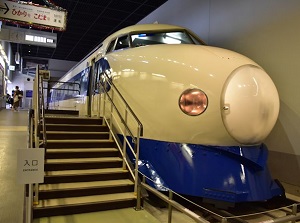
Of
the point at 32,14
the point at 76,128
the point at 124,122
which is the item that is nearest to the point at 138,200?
the point at 124,122

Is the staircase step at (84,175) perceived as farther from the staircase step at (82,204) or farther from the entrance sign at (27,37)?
the entrance sign at (27,37)

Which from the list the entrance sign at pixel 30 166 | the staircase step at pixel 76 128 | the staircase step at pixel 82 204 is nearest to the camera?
the entrance sign at pixel 30 166

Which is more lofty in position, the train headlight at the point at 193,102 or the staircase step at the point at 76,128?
the train headlight at the point at 193,102

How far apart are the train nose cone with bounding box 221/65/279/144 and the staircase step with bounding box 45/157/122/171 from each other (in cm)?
190

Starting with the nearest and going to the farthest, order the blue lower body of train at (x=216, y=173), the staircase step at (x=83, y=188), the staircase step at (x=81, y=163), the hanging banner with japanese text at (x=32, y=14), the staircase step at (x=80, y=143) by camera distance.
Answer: the blue lower body of train at (x=216, y=173) → the staircase step at (x=83, y=188) → the staircase step at (x=81, y=163) → the staircase step at (x=80, y=143) → the hanging banner with japanese text at (x=32, y=14)

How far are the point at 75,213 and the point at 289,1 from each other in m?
4.90

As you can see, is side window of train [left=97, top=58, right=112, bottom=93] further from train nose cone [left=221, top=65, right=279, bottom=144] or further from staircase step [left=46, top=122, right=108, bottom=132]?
train nose cone [left=221, top=65, right=279, bottom=144]

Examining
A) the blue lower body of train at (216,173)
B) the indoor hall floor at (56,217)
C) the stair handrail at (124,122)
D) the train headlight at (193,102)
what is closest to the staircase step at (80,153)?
the stair handrail at (124,122)

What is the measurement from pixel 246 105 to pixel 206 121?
0.54 metres

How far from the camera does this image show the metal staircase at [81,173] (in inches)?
141

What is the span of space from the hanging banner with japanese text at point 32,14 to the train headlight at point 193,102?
6241 millimetres

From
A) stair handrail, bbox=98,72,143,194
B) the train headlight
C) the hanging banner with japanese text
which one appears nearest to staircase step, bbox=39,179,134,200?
stair handrail, bbox=98,72,143,194

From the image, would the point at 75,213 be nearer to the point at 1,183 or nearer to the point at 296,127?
the point at 1,183

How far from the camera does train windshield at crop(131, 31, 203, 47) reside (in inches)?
204
